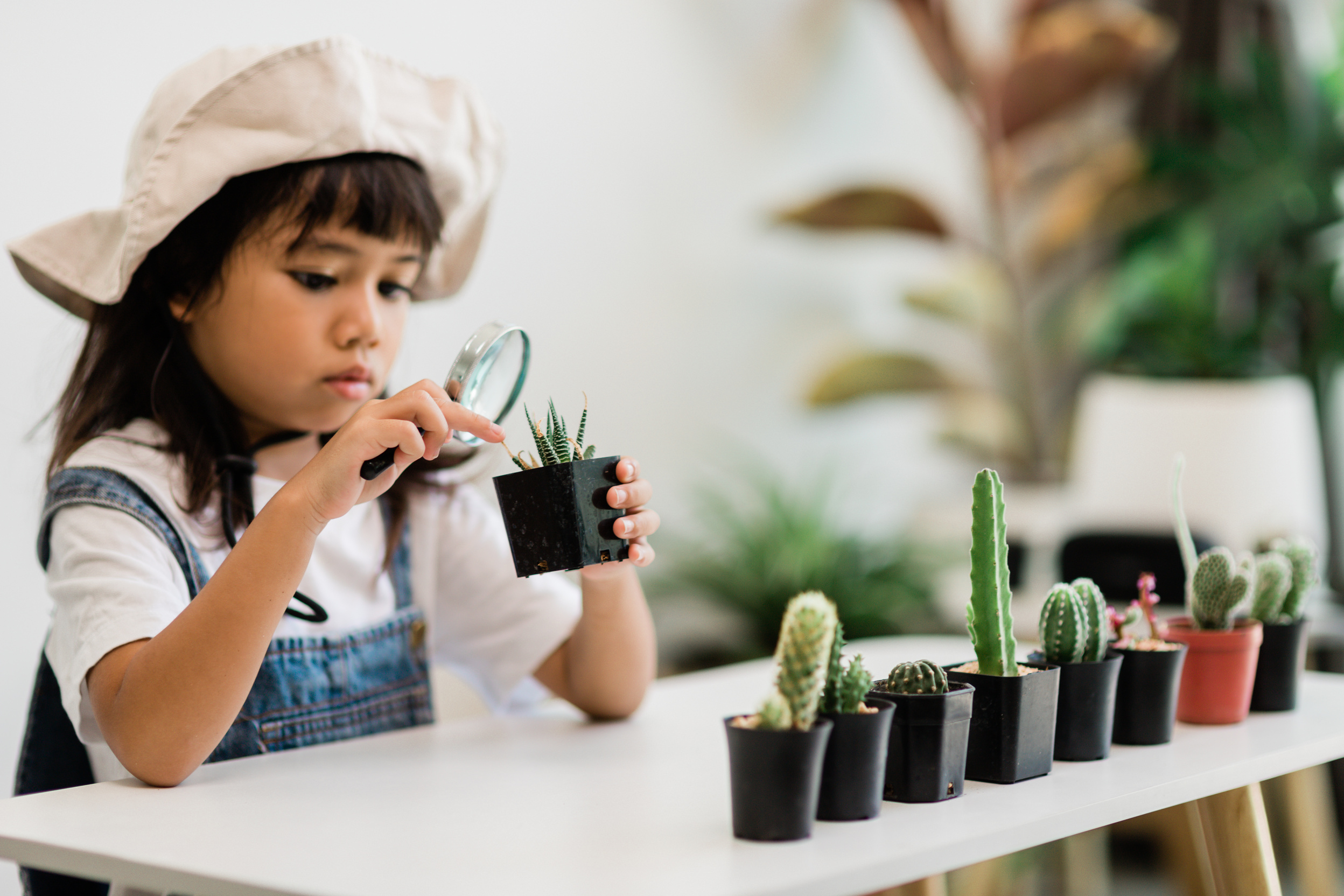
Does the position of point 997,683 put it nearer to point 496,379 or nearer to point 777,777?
point 777,777

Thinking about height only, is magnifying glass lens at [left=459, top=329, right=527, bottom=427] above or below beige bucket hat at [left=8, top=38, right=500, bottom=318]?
below

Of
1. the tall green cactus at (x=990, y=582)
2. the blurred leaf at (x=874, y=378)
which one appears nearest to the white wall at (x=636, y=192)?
the blurred leaf at (x=874, y=378)

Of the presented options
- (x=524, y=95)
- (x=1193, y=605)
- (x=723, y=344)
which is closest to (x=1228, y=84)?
(x=723, y=344)

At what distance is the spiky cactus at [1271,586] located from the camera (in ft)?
3.35

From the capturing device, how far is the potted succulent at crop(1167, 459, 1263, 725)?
0.97 metres

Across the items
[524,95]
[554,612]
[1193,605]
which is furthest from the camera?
[524,95]

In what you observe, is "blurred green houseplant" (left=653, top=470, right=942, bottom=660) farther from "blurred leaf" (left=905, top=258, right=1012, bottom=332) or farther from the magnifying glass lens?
the magnifying glass lens

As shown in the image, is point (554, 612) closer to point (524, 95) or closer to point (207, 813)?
point (207, 813)

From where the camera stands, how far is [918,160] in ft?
9.96

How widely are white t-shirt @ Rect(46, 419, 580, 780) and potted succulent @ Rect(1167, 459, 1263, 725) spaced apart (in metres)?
0.57

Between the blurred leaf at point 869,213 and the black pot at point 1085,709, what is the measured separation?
1854mm

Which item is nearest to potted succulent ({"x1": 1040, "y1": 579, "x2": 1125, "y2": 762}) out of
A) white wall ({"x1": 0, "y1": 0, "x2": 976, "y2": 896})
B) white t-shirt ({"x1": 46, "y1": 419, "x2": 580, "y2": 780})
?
white t-shirt ({"x1": 46, "y1": 419, "x2": 580, "y2": 780})

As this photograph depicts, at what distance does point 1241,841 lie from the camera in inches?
36.2

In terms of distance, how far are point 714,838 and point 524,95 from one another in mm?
1654
